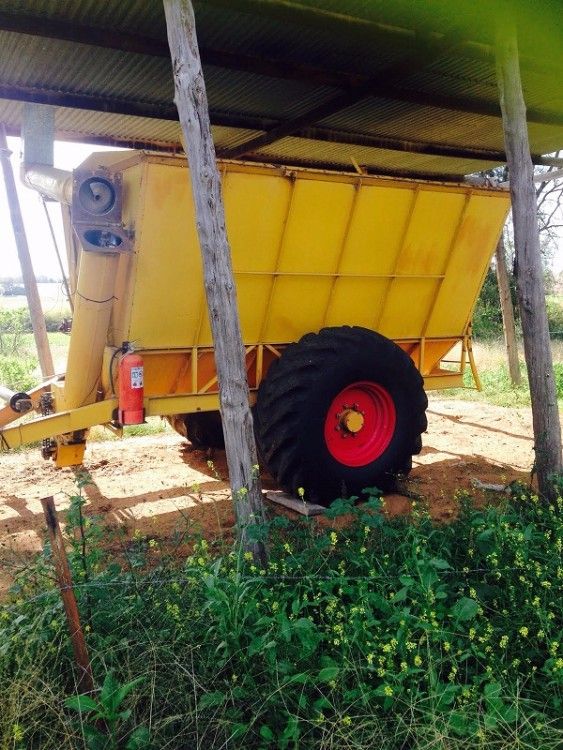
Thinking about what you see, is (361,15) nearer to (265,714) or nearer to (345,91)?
(345,91)

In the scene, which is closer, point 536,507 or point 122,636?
point 122,636

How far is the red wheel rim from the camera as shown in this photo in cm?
567

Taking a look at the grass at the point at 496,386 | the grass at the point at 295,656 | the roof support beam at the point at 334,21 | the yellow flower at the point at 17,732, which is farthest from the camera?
the grass at the point at 496,386

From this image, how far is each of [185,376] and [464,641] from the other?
3229mm

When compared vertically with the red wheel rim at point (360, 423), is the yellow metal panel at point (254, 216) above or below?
above

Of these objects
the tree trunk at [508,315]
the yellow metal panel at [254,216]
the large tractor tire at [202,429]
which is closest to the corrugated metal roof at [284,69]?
the yellow metal panel at [254,216]

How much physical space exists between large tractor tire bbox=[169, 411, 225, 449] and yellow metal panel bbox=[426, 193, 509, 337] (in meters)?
2.55

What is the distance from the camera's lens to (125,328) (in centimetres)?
509

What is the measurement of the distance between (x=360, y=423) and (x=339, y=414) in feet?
0.66

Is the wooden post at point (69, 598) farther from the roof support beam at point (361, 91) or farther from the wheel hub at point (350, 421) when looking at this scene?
the roof support beam at point (361, 91)

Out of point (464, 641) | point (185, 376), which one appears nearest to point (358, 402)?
point (185, 376)

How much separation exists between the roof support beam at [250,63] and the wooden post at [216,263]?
6.33 feet

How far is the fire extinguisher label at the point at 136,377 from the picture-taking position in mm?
4844

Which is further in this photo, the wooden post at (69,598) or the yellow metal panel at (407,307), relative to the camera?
the yellow metal panel at (407,307)
